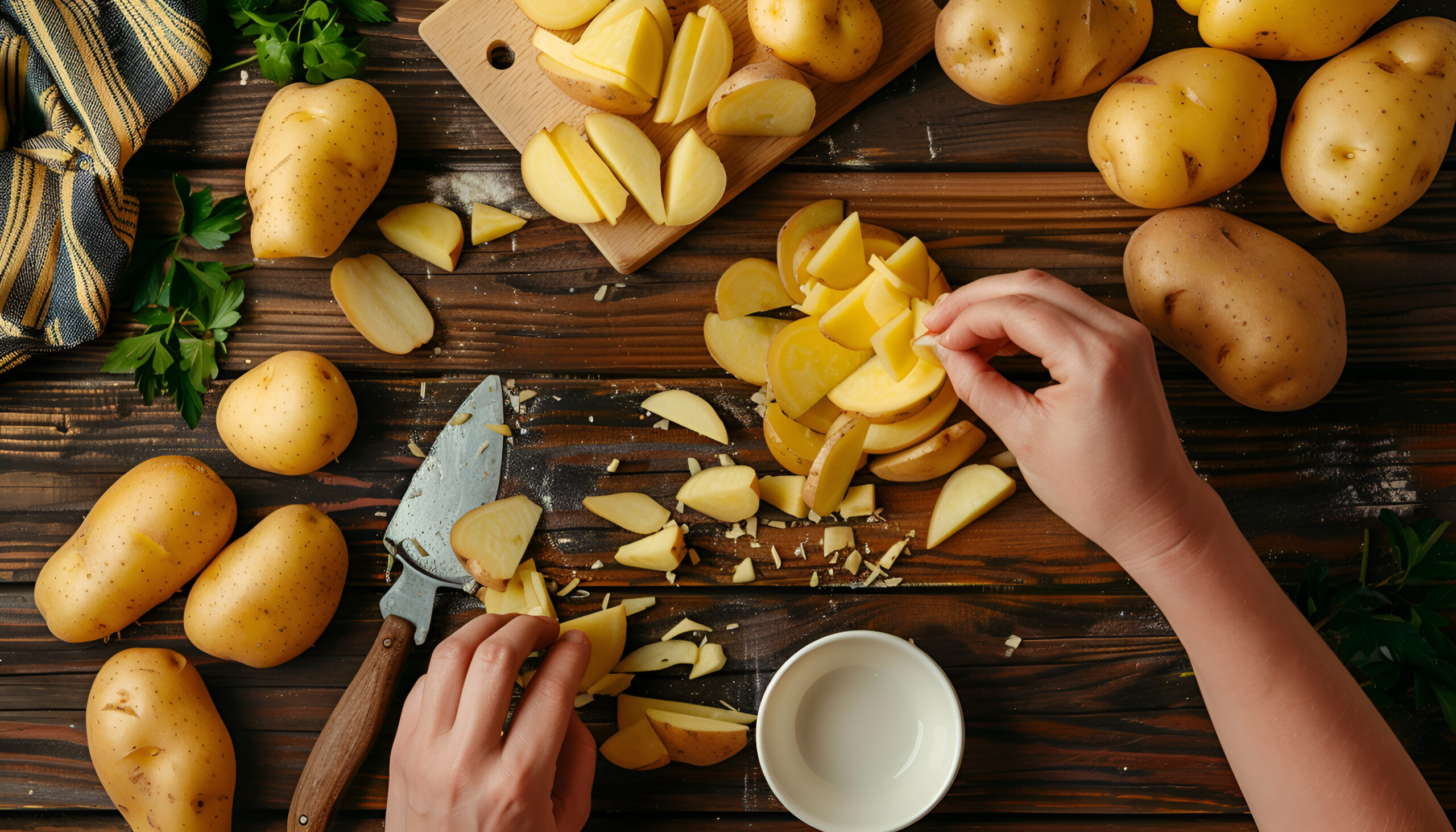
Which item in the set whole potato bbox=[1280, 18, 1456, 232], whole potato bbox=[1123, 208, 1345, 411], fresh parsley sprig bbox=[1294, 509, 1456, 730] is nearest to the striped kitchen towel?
whole potato bbox=[1123, 208, 1345, 411]

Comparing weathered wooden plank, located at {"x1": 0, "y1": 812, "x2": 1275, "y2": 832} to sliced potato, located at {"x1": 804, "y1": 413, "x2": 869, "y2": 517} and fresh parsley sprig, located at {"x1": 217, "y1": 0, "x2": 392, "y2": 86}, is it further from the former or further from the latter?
fresh parsley sprig, located at {"x1": 217, "y1": 0, "x2": 392, "y2": 86}

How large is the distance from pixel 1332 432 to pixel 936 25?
80cm

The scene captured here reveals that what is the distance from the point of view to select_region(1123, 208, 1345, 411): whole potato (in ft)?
3.49

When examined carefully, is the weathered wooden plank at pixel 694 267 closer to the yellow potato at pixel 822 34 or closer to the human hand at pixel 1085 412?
the yellow potato at pixel 822 34

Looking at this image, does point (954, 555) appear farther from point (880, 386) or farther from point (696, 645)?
point (696, 645)

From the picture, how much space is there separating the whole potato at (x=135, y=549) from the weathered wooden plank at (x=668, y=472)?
0.17 feet

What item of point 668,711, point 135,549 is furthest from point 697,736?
point 135,549

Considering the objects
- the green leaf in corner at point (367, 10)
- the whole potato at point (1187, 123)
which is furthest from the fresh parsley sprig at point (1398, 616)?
the green leaf in corner at point (367, 10)

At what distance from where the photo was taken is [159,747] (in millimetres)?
1140

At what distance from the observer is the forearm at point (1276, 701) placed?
0.92 metres

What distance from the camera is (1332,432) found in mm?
1189

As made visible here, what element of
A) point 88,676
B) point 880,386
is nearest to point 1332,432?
point 880,386

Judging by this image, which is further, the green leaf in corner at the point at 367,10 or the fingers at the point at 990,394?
the green leaf in corner at the point at 367,10

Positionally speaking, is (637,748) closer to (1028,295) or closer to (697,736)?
(697,736)
